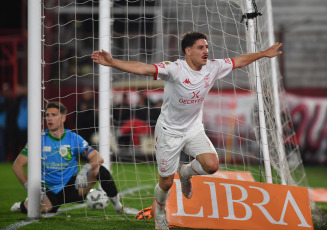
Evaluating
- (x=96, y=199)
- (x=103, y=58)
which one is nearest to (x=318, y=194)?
(x=96, y=199)

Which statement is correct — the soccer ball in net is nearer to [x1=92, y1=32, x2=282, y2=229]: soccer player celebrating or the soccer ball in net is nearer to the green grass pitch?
the green grass pitch

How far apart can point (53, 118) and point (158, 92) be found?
7.42m

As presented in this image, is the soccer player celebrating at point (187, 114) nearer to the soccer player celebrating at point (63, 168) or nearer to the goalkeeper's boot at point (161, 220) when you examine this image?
the goalkeeper's boot at point (161, 220)

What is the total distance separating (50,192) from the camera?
6.61 meters

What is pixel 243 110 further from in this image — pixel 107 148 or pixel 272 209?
pixel 272 209

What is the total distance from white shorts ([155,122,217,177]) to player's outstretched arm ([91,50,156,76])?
76cm

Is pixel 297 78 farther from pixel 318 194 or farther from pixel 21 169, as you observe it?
pixel 21 169

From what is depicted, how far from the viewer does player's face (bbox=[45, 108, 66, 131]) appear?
6528mm

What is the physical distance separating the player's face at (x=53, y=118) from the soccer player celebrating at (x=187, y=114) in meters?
1.58

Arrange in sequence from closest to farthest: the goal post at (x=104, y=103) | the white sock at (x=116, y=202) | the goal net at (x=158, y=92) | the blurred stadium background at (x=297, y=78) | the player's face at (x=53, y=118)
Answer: the player's face at (x=53, y=118) → the white sock at (x=116, y=202) → the goal net at (x=158, y=92) → the goal post at (x=104, y=103) → the blurred stadium background at (x=297, y=78)

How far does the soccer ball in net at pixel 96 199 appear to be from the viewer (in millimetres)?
6867

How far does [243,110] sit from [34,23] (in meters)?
9.36

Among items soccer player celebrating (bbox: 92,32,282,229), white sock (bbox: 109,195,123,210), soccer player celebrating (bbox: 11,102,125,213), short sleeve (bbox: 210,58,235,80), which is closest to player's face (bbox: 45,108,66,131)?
soccer player celebrating (bbox: 11,102,125,213)

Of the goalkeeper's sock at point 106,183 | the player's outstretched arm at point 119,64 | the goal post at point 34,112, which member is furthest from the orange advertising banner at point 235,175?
the player's outstretched arm at point 119,64
